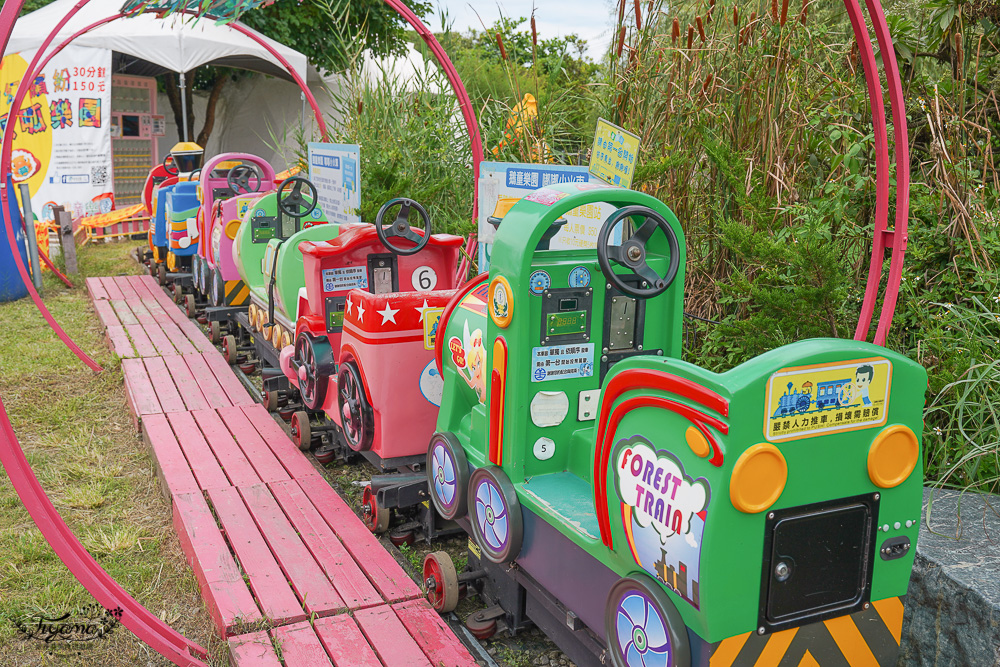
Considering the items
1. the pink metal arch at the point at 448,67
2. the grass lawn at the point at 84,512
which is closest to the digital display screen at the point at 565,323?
the grass lawn at the point at 84,512

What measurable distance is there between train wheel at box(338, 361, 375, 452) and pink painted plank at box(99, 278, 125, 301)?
18.1 ft

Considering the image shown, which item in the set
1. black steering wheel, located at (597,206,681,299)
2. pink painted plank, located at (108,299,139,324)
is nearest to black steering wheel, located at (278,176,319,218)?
pink painted plank, located at (108,299,139,324)

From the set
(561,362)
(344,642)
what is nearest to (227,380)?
(344,642)

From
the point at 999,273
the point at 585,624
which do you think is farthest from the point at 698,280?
the point at 585,624

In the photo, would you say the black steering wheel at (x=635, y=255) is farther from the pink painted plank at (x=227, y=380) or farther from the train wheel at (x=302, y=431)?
the pink painted plank at (x=227, y=380)

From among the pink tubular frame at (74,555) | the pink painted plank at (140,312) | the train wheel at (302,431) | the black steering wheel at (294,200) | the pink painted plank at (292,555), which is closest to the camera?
the pink tubular frame at (74,555)

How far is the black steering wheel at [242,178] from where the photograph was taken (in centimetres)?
785

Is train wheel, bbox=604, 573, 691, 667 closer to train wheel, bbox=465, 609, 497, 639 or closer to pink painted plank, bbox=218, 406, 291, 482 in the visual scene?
train wheel, bbox=465, 609, 497, 639

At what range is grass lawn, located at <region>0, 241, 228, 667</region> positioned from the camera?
3141mm

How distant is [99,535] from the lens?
3.89 meters

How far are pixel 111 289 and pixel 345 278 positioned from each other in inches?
220

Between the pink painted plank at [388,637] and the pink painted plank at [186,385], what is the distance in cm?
284

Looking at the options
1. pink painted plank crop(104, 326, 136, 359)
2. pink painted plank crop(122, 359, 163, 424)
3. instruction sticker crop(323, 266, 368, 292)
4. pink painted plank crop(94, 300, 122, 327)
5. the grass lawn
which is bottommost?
the grass lawn

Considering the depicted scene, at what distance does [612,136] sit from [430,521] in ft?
6.52
